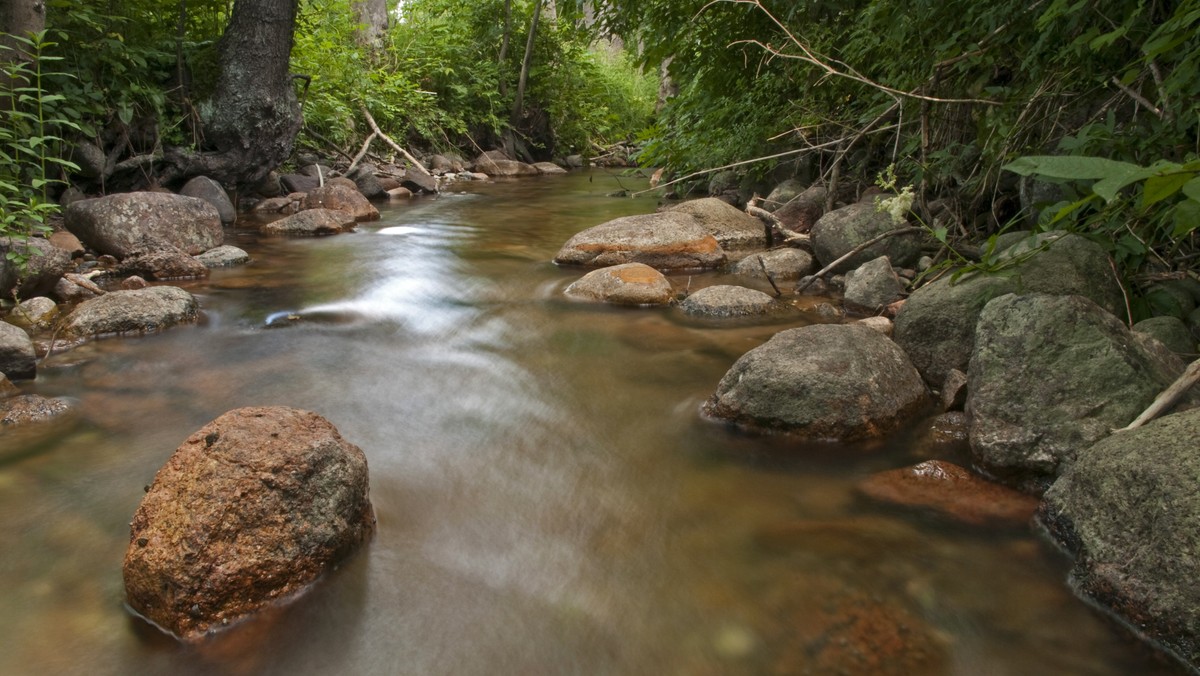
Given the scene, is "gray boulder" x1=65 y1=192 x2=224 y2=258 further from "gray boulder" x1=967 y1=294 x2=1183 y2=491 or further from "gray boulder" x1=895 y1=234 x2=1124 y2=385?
"gray boulder" x1=967 y1=294 x2=1183 y2=491

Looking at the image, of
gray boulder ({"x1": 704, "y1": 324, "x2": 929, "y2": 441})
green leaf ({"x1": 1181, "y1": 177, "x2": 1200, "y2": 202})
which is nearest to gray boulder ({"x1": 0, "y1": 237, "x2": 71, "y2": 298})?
gray boulder ({"x1": 704, "y1": 324, "x2": 929, "y2": 441})

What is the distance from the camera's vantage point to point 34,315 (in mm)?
4652

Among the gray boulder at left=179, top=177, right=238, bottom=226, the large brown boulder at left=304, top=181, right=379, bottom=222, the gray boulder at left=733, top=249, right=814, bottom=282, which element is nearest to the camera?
the gray boulder at left=733, top=249, right=814, bottom=282

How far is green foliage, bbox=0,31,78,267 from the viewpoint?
4.61m

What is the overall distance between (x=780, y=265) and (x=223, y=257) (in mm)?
4776

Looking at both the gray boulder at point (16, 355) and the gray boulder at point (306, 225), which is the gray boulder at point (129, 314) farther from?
the gray boulder at point (306, 225)

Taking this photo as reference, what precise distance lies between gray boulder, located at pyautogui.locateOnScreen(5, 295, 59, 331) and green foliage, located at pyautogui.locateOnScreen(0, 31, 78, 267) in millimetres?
306

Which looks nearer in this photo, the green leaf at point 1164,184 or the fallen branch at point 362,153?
the green leaf at point 1164,184

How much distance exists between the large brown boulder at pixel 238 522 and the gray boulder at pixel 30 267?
338 centimetres

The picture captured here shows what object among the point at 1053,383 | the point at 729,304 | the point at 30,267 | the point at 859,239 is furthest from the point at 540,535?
the point at 30,267

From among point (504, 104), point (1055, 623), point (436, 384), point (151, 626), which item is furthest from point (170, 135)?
point (504, 104)

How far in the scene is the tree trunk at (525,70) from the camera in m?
16.3

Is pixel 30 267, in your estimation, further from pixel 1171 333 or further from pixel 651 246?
pixel 1171 333

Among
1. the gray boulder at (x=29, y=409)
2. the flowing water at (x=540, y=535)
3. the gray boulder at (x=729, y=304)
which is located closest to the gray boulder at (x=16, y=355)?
the flowing water at (x=540, y=535)
